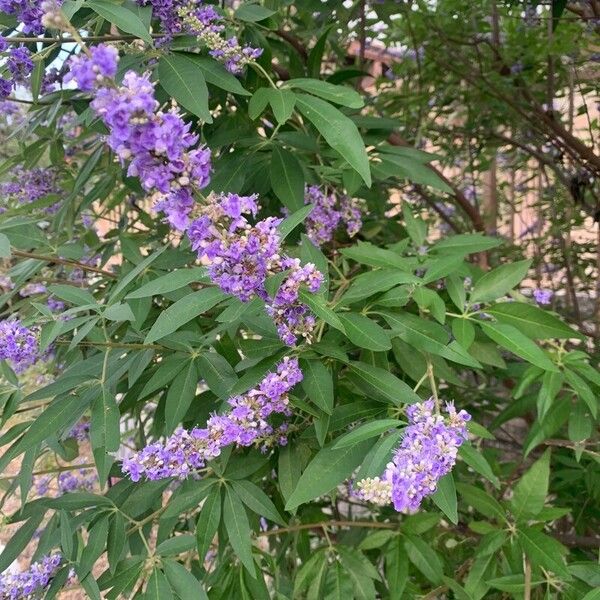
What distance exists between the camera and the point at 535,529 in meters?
1.53

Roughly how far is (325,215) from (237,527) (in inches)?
33.2

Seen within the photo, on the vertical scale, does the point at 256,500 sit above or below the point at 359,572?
above

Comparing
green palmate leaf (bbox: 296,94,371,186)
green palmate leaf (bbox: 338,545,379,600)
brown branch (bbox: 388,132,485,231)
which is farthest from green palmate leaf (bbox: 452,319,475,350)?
brown branch (bbox: 388,132,485,231)

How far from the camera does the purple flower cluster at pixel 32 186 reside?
2109 millimetres

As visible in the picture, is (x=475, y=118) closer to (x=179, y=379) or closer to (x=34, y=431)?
(x=179, y=379)

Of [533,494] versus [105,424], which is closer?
[105,424]

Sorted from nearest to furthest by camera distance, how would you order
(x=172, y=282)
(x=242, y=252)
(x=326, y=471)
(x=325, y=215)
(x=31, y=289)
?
(x=242, y=252) → (x=172, y=282) → (x=326, y=471) → (x=325, y=215) → (x=31, y=289)

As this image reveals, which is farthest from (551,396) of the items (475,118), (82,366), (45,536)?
(475,118)

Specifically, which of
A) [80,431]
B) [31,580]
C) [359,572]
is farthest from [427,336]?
[80,431]

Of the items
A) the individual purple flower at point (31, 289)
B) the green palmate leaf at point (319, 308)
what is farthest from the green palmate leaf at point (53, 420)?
the individual purple flower at point (31, 289)

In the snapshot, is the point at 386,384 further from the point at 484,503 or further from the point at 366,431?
the point at 484,503

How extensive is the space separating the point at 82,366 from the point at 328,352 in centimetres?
58

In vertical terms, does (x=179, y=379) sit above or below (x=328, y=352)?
below

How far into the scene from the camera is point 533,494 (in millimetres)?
1557
